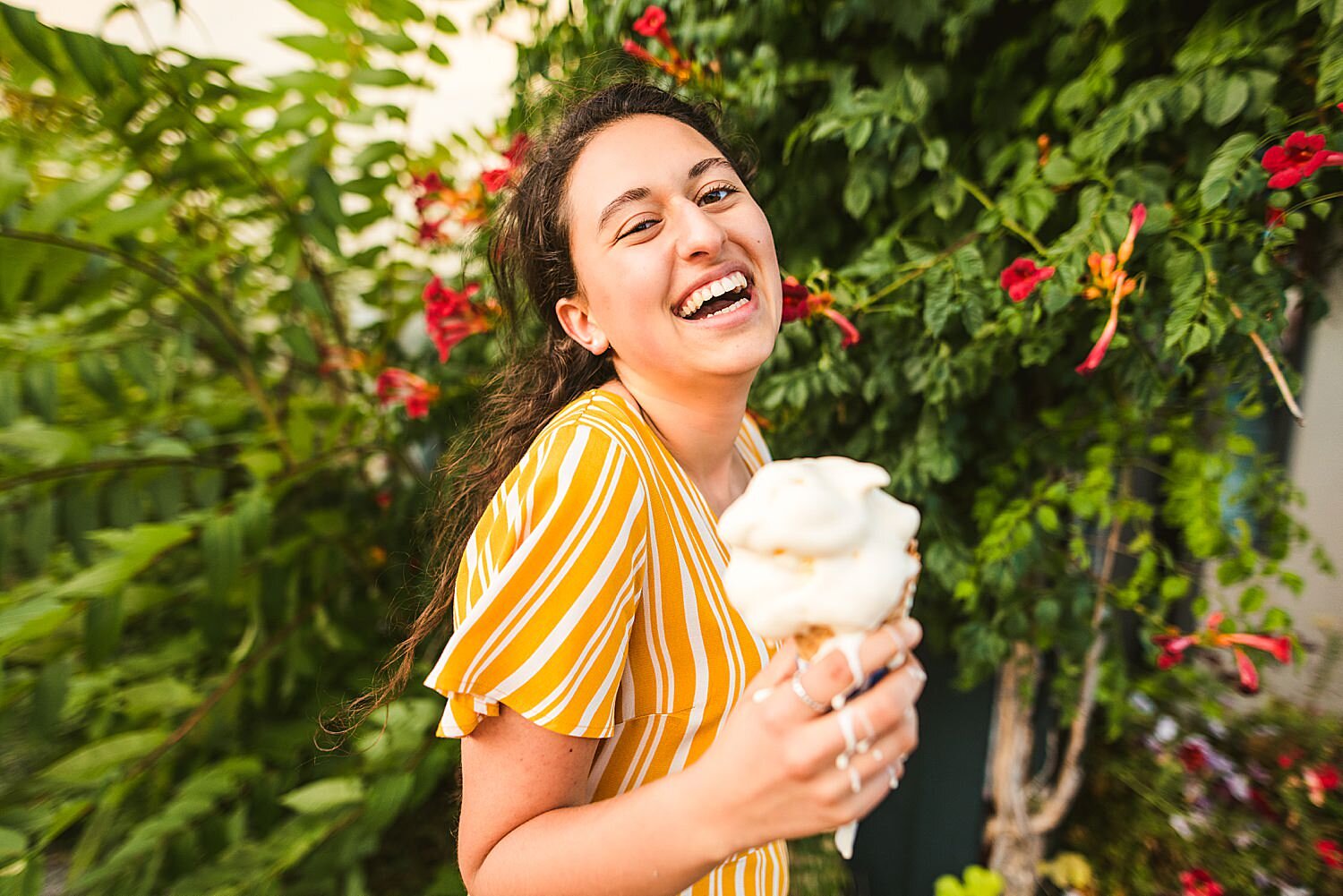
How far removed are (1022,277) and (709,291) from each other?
607 millimetres

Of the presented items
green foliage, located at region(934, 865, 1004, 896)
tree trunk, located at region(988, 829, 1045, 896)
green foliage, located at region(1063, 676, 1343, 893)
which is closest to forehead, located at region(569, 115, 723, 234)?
green foliage, located at region(934, 865, 1004, 896)

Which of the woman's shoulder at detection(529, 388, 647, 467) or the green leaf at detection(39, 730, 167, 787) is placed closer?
the woman's shoulder at detection(529, 388, 647, 467)

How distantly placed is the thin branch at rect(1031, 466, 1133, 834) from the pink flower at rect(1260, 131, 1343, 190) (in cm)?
88

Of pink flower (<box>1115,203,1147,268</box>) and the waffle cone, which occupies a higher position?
pink flower (<box>1115,203,1147,268</box>)

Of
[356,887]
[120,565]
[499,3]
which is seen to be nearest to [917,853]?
[356,887]

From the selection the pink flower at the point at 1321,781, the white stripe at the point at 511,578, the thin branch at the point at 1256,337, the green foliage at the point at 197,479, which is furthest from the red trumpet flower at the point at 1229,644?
the green foliage at the point at 197,479

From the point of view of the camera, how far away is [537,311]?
47.4 inches

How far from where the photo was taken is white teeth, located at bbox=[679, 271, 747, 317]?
89 centimetres

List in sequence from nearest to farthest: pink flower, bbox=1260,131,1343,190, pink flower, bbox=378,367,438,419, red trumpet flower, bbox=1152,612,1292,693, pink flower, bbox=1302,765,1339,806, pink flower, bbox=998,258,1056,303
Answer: pink flower, bbox=1260,131,1343,190 < pink flower, bbox=998,258,1056,303 < red trumpet flower, bbox=1152,612,1292,693 < pink flower, bbox=378,367,438,419 < pink flower, bbox=1302,765,1339,806

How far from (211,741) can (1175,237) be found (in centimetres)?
233

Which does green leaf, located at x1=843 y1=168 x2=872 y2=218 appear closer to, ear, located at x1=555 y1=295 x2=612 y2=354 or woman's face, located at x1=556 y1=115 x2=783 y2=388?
woman's face, located at x1=556 y1=115 x2=783 y2=388

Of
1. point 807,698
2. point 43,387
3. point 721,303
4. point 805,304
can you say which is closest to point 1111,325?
point 805,304

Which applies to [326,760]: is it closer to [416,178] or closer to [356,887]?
[356,887]

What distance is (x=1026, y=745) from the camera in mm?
2021
